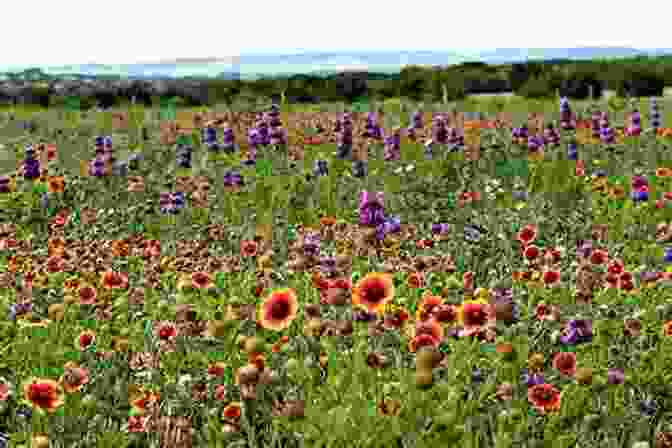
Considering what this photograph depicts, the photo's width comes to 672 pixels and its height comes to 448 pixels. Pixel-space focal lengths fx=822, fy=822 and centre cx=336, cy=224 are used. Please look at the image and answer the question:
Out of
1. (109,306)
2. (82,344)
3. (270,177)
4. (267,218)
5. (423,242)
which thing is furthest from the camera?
(270,177)

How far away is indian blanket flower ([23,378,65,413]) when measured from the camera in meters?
2.29

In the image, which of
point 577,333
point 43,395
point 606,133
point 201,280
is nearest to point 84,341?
point 201,280

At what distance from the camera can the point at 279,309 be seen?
2475 mm

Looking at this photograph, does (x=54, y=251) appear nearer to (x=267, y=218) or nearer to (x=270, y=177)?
(x=267, y=218)

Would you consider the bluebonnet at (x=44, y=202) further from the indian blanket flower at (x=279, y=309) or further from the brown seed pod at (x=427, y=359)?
the brown seed pod at (x=427, y=359)

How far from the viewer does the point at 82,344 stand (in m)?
2.90

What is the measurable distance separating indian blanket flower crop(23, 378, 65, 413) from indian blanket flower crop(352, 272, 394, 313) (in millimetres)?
877

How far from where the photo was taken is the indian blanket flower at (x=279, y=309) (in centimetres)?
244

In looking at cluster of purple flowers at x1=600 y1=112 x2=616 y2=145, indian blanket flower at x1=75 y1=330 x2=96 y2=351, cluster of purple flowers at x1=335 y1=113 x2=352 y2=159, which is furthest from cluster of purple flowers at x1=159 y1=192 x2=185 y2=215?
cluster of purple flowers at x1=600 y1=112 x2=616 y2=145

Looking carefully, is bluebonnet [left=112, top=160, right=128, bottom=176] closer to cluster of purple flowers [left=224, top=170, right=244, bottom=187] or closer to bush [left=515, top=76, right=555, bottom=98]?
cluster of purple flowers [left=224, top=170, right=244, bottom=187]

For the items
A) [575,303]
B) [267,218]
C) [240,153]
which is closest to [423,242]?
[575,303]

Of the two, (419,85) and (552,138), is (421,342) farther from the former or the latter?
(419,85)

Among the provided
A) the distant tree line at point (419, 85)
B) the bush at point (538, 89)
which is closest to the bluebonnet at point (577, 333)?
the distant tree line at point (419, 85)

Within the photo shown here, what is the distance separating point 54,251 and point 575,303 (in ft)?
8.67
